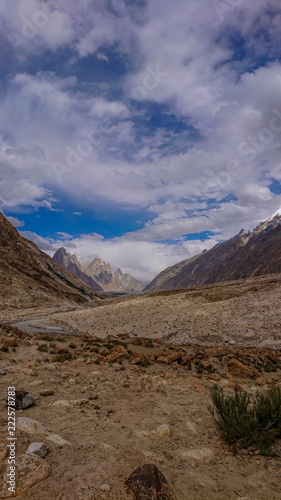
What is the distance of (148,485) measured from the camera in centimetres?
370

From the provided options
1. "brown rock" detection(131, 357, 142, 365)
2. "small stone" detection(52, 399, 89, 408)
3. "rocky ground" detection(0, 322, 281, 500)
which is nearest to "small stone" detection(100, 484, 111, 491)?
"rocky ground" detection(0, 322, 281, 500)

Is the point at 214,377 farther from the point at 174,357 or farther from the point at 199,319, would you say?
the point at 199,319

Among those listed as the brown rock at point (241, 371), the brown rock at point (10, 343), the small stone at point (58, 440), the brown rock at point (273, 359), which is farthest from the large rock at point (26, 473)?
the brown rock at point (273, 359)

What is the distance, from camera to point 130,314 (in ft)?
98.0

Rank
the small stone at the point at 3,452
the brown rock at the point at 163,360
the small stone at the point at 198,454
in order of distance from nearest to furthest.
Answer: the small stone at the point at 3,452 < the small stone at the point at 198,454 < the brown rock at the point at 163,360

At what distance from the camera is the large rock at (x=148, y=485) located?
3.57 m

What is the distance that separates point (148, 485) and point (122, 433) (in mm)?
1764

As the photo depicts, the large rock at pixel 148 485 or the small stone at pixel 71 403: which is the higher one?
the small stone at pixel 71 403

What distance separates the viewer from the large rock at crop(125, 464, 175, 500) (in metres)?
3.57

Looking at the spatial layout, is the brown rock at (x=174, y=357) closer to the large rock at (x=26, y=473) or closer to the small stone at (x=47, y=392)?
the small stone at (x=47, y=392)

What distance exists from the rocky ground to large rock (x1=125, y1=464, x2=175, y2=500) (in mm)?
107

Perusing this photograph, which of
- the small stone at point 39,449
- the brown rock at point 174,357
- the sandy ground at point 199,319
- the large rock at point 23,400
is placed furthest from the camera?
the sandy ground at point 199,319

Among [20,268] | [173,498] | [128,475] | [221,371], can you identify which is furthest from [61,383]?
[20,268]

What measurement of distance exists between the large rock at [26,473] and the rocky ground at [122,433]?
13 millimetres
